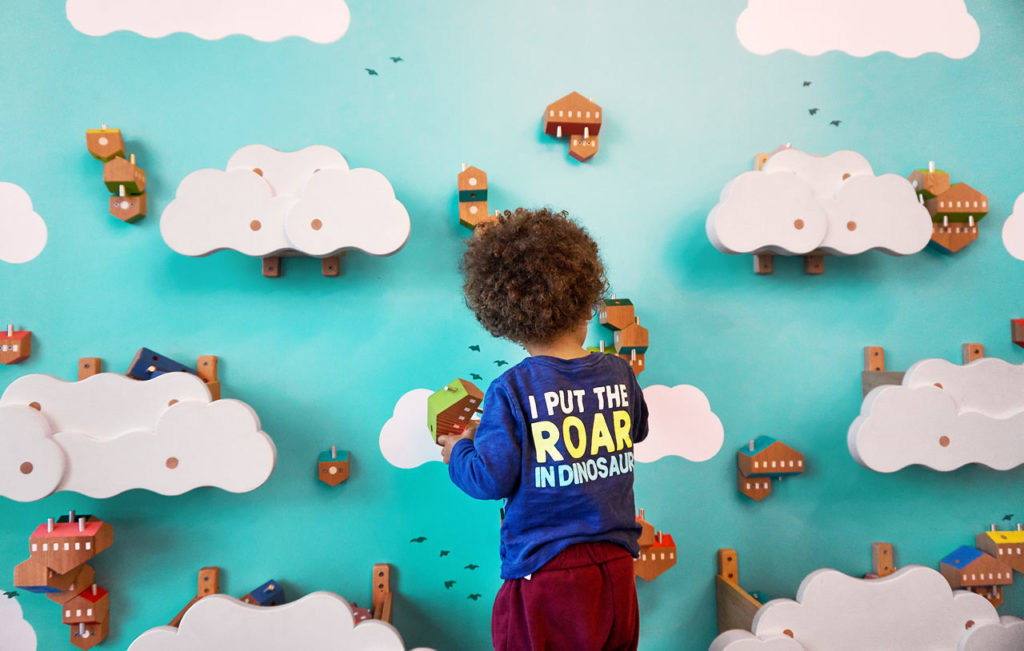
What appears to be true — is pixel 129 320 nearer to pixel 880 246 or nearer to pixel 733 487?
pixel 733 487

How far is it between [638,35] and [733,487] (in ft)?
2.97

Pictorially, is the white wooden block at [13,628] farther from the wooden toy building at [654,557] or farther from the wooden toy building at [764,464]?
the wooden toy building at [764,464]

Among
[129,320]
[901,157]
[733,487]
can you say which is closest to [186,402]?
[129,320]

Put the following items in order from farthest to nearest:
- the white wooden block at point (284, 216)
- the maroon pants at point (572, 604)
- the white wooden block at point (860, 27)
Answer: the white wooden block at point (860, 27) < the white wooden block at point (284, 216) < the maroon pants at point (572, 604)

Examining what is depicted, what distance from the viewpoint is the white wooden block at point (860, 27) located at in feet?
4.02

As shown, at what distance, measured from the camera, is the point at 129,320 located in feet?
3.64

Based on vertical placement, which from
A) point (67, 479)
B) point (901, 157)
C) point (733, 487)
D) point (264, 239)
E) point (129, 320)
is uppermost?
point (901, 157)

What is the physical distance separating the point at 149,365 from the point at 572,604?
792mm

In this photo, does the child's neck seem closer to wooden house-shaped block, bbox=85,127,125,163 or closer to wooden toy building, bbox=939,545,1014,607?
wooden house-shaped block, bbox=85,127,125,163

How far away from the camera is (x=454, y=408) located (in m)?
0.92

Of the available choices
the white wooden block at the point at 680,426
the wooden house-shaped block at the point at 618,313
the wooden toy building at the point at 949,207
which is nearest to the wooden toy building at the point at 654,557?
the white wooden block at the point at 680,426

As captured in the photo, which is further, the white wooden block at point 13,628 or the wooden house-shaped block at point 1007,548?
the wooden house-shaped block at point 1007,548

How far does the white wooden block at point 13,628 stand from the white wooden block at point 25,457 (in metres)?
0.28

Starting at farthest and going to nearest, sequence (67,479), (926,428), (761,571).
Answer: (761,571), (926,428), (67,479)
